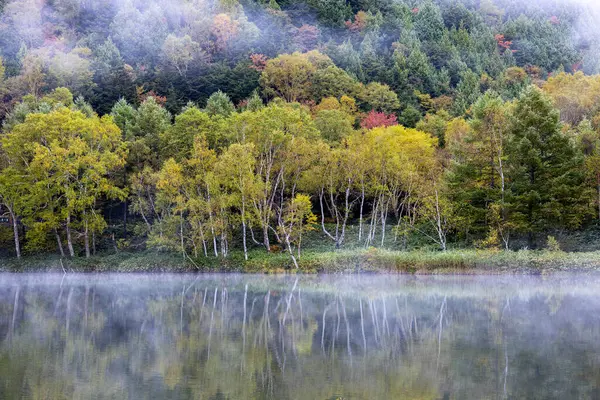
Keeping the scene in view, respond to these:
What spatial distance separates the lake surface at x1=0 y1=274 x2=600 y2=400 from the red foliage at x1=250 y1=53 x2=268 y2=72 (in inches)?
1901

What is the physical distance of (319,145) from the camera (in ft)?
129

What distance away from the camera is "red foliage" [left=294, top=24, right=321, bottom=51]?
87625mm

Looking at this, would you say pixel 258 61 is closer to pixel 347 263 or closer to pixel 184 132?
pixel 184 132

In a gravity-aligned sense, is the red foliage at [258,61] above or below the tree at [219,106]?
above

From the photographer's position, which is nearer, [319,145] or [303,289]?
[303,289]

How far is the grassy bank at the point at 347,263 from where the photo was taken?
30.4 meters

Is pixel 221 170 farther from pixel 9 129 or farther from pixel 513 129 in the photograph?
pixel 9 129

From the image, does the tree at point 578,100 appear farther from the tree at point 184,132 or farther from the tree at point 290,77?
the tree at point 290,77

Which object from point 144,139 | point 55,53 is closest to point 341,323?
point 144,139

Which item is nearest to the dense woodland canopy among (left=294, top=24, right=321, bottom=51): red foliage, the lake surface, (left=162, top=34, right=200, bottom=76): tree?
(left=162, top=34, right=200, bottom=76): tree

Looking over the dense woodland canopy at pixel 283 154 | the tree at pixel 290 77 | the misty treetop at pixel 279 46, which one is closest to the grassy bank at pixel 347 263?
the dense woodland canopy at pixel 283 154

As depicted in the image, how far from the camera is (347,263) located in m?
33.9

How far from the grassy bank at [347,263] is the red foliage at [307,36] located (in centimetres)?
5305

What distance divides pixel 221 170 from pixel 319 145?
6.04 meters
